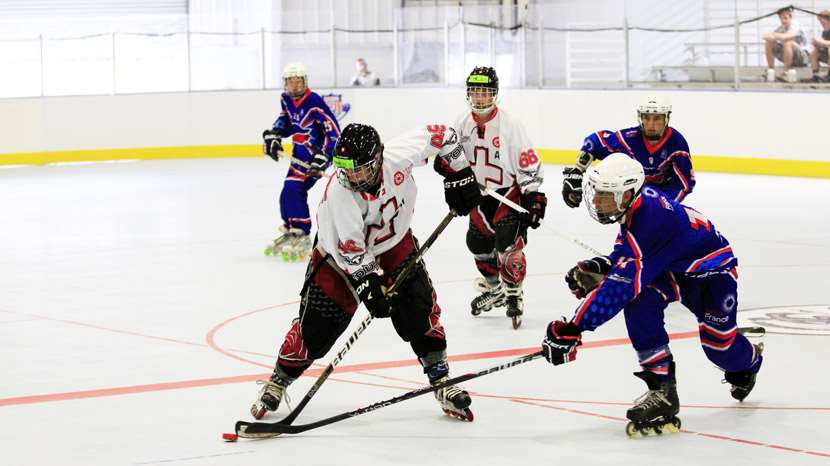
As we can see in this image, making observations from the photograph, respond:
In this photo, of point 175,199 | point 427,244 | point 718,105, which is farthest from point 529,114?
point 427,244

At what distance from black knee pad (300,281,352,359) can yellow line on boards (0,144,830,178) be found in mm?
9968

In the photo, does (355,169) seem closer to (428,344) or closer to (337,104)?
(428,344)

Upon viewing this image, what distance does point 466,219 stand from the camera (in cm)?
1191

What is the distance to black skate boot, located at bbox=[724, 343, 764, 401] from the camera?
5203 millimetres

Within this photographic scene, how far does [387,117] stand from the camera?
18188 millimetres

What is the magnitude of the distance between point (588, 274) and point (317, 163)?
4.80 meters

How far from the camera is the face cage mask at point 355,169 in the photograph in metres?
4.80

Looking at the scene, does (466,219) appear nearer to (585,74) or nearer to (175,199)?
(175,199)

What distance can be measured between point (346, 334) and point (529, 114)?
9.90 m

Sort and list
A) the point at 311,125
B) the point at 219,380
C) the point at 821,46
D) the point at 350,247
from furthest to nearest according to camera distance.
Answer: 1. the point at 821,46
2. the point at 311,125
3. the point at 219,380
4. the point at 350,247

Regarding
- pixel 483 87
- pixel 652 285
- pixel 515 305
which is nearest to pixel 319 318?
pixel 652 285

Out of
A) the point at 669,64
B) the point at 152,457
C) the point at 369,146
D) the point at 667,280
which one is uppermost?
→ the point at 669,64

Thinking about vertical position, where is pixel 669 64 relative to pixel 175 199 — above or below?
above

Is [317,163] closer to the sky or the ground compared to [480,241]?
closer to the sky
